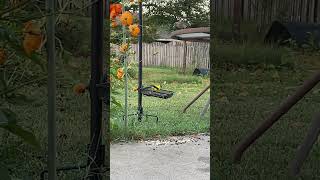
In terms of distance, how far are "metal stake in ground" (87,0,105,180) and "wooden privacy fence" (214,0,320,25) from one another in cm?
47

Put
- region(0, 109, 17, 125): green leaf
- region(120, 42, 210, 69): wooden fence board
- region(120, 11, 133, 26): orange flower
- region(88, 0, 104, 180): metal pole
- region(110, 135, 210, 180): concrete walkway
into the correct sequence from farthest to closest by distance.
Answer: region(120, 42, 210, 69): wooden fence board < region(110, 135, 210, 180): concrete walkway < region(120, 11, 133, 26): orange flower < region(88, 0, 104, 180): metal pole < region(0, 109, 17, 125): green leaf

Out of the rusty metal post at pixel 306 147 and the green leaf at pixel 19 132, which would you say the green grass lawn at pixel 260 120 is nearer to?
the rusty metal post at pixel 306 147

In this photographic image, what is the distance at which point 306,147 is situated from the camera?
1706 mm

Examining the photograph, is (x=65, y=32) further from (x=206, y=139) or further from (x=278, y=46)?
(x=206, y=139)

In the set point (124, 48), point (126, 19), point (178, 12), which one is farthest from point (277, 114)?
point (178, 12)

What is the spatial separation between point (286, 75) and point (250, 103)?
16 cm

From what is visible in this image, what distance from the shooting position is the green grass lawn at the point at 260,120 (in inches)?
66.4

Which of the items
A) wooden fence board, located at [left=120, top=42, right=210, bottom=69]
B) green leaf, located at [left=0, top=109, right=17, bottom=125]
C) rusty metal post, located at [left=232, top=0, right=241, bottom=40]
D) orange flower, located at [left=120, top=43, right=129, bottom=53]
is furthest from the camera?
wooden fence board, located at [left=120, top=42, right=210, bottom=69]

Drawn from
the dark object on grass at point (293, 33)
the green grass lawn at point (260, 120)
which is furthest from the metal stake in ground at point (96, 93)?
the dark object on grass at point (293, 33)

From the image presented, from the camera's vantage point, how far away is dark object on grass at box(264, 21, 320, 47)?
165 cm

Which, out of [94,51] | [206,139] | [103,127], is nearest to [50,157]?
[94,51]

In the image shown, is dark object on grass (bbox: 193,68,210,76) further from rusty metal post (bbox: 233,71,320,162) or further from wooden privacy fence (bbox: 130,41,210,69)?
rusty metal post (bbox: 233,71,320,162)

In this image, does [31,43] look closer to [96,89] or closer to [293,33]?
[96,89]

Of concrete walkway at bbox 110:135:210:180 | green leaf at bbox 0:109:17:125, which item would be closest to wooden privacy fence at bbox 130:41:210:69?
concrete walkway at bbox 110:135:210:180
